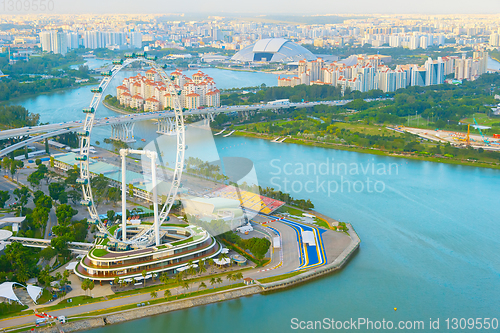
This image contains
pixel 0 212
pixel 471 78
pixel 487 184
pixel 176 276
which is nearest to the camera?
pixel 176 276

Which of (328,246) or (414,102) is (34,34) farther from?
(328,246)

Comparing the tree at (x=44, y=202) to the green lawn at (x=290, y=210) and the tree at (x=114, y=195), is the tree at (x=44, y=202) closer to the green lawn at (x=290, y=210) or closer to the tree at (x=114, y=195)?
the tree at (x=114, y=195)

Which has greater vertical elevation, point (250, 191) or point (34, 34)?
point (34, 34)

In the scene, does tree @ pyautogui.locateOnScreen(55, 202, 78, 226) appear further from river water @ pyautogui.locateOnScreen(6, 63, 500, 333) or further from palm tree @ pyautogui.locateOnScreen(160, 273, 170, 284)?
river water @ pyautogui.locateOnScreen(6, 63, 500, 333)

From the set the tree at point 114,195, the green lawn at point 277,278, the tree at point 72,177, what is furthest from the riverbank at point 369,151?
the green lawn at point 277,278

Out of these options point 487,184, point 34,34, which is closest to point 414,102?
point 487,184

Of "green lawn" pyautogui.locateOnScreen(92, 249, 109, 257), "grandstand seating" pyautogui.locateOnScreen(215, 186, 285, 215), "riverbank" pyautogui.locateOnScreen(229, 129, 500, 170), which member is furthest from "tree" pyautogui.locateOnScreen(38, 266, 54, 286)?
"riverbank" pyautogui.locateOnScreen(229, 129, 500, 170)

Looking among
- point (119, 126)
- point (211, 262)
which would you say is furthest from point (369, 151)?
point (211, 262)
